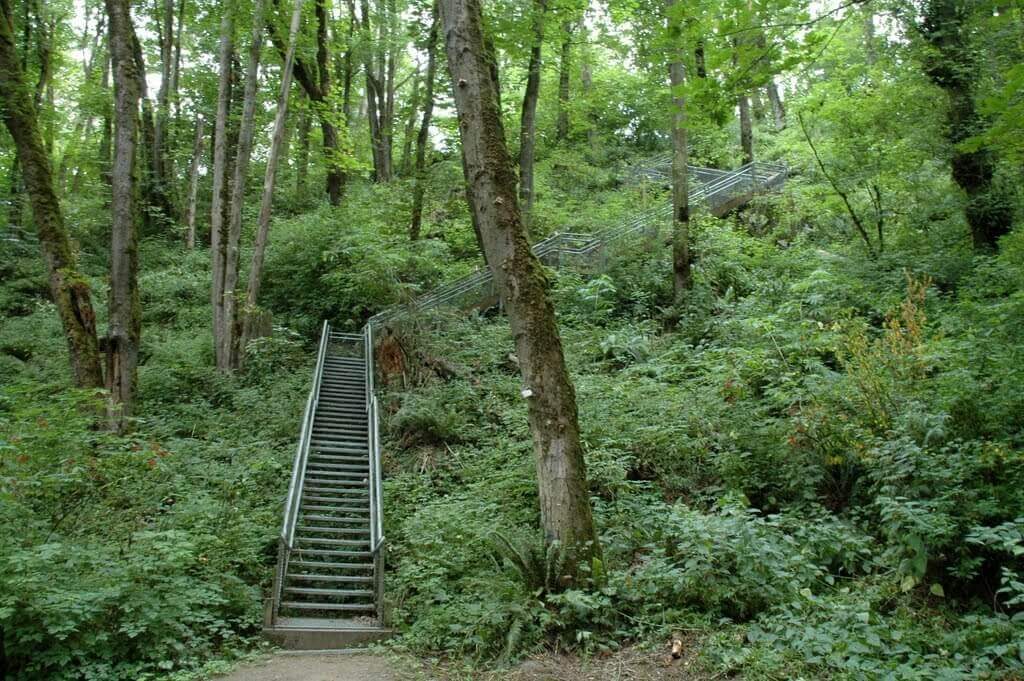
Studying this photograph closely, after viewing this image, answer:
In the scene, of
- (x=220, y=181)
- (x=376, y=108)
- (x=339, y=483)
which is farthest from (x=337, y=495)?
(x=376, y=108)

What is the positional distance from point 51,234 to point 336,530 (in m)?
6.59

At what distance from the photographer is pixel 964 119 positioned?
1127 centimetres

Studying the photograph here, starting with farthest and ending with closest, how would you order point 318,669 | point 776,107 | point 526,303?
point 776,107, point 526,303, point 318,669

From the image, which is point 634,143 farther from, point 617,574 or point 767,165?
point 617,574

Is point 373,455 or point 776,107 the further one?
point 776,107

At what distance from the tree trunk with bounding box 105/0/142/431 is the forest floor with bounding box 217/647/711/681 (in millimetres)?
6417

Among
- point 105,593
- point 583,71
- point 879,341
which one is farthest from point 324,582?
point 583,71

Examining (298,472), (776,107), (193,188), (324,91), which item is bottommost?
(298,472)

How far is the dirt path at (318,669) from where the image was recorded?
5.83 meters

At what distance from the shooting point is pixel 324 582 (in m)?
8.46

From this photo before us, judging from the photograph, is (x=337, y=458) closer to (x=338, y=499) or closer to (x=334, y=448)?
(x=334, y=448)

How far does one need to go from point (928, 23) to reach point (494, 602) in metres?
11.8

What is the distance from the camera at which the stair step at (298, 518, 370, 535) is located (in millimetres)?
9062

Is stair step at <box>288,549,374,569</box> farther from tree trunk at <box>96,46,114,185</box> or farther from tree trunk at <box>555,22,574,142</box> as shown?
tree trunk at <box>96,46,114,185</box>
